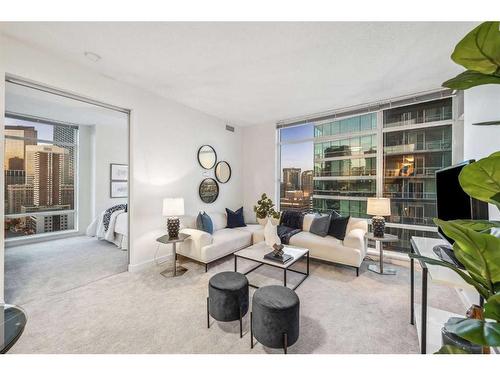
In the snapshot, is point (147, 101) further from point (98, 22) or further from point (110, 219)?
point (110, 219)

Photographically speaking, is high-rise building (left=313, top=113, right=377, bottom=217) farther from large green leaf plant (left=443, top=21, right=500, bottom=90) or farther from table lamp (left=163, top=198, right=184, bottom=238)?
large green leaf plant (left=443, top=21, right=500, bottom=90)

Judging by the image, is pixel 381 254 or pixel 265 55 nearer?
pixel 265 55

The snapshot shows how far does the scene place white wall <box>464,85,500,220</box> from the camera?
1757mm

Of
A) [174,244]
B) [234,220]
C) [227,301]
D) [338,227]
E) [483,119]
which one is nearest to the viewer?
[227,301]

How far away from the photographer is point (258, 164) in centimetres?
495

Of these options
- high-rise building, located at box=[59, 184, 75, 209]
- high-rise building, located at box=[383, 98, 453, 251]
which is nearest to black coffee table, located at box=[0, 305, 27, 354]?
high-rise building, located at box=[383, 98, 453, 251]

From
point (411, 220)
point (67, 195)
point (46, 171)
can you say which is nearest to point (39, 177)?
point (46, 171)

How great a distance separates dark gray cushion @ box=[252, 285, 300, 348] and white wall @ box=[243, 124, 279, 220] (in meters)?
3.22

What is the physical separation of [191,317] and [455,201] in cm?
250

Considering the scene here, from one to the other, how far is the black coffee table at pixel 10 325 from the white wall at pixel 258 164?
404cm

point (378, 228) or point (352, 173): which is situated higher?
point (352, 173)

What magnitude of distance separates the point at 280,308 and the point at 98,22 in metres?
2.86

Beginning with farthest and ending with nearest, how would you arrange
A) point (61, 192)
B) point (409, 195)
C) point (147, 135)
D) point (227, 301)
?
point (61, 192) → point (409, 195) → point (147, 135) → point (227, 301)

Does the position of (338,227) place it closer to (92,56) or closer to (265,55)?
(265,55)
